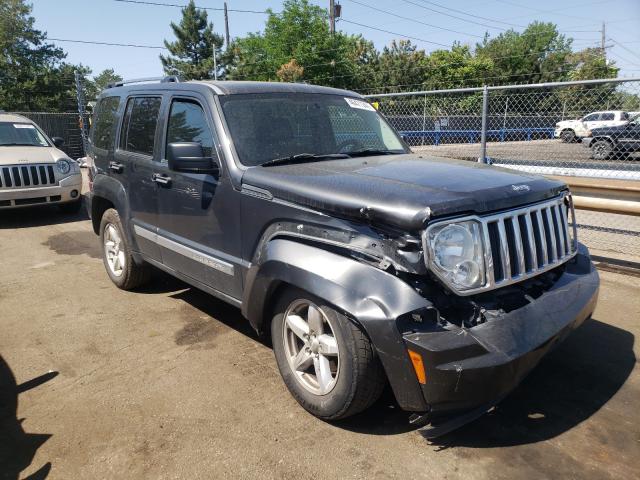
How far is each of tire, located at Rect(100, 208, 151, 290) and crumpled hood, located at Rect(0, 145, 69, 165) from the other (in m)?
3.98

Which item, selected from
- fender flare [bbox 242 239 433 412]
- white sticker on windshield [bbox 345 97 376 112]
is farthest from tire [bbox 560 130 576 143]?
fender flare [bbox 242 239 433 412]

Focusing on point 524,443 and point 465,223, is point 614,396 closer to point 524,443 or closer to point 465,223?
point 524,443

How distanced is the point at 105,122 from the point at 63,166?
421 centimetres

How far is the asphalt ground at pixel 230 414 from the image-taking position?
2.57 meters

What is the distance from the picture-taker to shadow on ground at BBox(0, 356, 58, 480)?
255 cm

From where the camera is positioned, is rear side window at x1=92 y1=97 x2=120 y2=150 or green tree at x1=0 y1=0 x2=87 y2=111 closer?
rear side window at x1=92 y1=97 x2=120 y2=150

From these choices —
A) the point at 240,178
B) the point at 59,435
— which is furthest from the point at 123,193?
the point at 59,435

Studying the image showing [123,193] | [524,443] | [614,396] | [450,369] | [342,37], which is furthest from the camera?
[342,37]

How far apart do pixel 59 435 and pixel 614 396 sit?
11.1ft

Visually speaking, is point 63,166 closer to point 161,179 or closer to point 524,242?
point 161,179

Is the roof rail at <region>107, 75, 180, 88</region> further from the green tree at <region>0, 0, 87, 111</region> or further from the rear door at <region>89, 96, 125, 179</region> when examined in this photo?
the green tree at <region>0, 0, 87, 111</region>

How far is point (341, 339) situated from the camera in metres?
2.61

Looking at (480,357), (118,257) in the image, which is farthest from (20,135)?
(480,357)

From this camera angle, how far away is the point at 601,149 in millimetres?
10914
